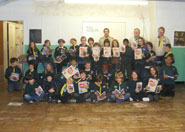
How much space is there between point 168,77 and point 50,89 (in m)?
3.46

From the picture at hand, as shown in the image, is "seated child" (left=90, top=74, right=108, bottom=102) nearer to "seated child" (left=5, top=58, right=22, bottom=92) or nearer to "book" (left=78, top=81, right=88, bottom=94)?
"book" (left=78, top=81, right=88, bottom=94)

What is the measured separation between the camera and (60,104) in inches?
212

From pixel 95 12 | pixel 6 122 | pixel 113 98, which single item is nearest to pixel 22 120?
pixel 6 122

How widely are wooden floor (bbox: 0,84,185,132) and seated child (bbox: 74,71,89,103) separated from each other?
0.29m

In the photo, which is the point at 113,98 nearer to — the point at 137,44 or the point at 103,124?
the point at 103,124

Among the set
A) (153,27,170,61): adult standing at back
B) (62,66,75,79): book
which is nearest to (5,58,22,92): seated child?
(62,66,75,79): book

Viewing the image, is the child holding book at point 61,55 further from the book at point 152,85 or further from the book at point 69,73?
the book at point 152,85

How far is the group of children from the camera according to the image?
18.6ft

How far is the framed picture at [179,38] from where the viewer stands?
8148 mm

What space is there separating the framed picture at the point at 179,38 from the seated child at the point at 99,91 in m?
3.99

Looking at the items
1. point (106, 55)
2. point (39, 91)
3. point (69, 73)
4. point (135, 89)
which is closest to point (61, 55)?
point (69, 73)

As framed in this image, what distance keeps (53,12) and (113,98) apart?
407cm

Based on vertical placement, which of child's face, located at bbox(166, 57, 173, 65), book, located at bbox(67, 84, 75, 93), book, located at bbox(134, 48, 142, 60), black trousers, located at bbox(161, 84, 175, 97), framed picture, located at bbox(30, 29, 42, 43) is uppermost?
framed picture, located at bbox(30, 29, 42, 43)

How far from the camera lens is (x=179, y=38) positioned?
820cm
